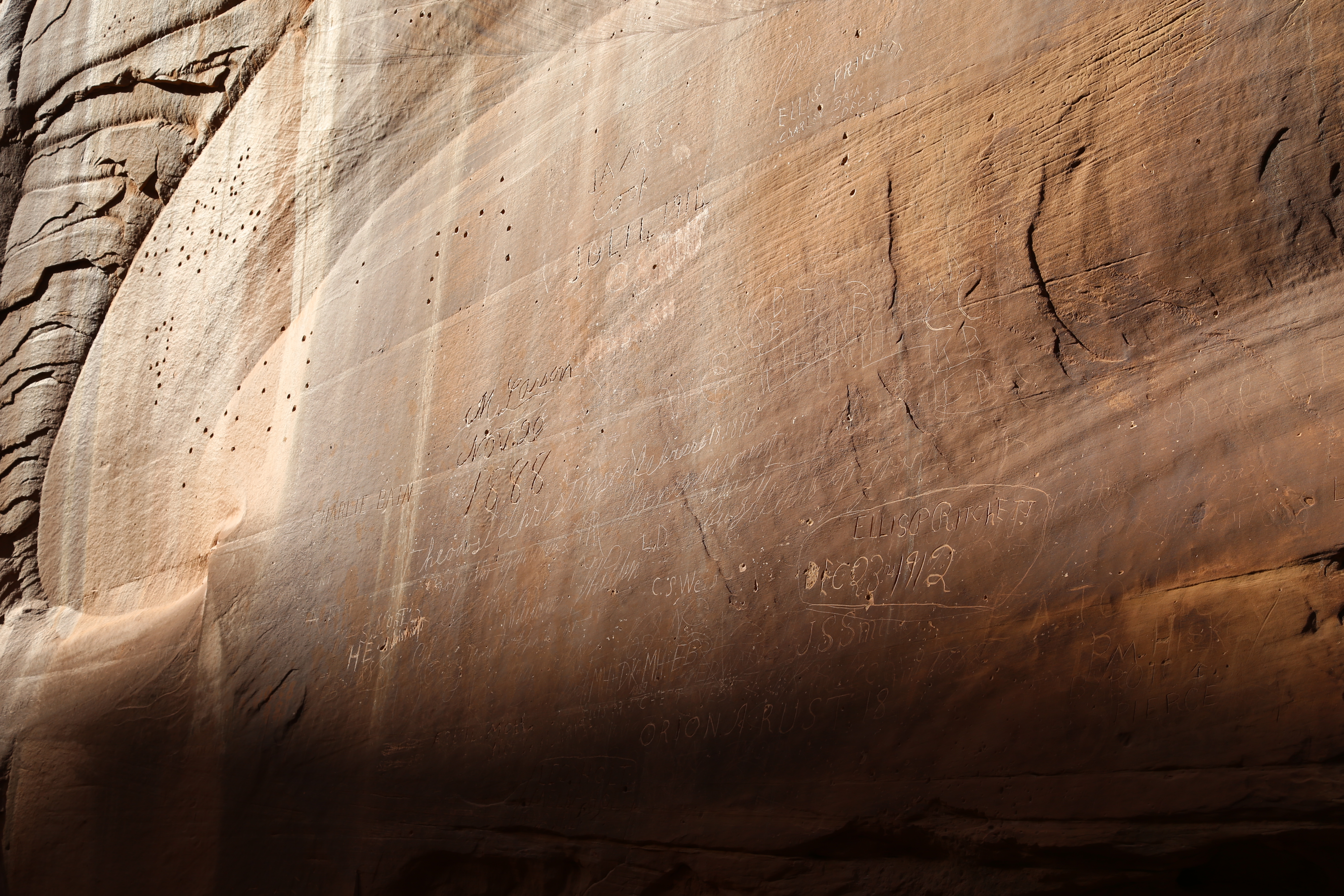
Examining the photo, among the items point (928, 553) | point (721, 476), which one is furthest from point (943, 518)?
point (721, 476)

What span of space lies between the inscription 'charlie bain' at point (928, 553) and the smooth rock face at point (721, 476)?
0.04 ft

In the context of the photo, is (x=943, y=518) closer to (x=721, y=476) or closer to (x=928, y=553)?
(x=928, y=553)

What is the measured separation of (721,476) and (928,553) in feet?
2.81

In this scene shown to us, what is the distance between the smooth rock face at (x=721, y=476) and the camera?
2.69 m

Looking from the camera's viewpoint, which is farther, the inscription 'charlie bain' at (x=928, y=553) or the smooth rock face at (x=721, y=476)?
the inscription 'charlie bain' at (x=928, y=553)

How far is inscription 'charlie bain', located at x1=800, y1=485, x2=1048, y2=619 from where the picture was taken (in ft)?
9.78

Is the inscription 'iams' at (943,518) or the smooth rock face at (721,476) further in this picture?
the inscription 'iams' at (943,518)

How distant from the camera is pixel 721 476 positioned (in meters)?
3.74

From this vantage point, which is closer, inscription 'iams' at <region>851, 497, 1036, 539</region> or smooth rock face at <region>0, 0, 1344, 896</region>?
smooth rock face at <region>0, 0, 1344, 896</region>

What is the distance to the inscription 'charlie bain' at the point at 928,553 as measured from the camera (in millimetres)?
2982

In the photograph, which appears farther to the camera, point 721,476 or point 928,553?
point 721,476

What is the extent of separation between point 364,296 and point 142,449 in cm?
200

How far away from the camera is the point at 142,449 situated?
6535 millimetres

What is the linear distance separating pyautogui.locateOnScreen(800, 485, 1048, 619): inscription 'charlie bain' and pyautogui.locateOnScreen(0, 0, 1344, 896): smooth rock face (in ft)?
0.04
